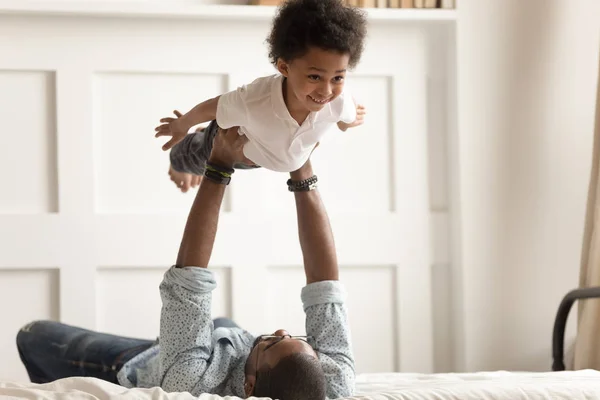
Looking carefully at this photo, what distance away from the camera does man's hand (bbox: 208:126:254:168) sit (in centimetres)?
183

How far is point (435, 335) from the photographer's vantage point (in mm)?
3037

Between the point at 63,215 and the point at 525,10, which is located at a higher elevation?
the point at 525,10

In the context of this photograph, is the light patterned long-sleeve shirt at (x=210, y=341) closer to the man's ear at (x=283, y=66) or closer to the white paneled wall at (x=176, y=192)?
the man's ear at (x=283, y=66)

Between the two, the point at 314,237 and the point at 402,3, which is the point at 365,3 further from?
the point at 314,237

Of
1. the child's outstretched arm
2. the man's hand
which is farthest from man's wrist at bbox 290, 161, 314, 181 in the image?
the child's outstretched arm

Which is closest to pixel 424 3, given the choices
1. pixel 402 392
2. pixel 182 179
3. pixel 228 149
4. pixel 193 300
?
pixel 182 179

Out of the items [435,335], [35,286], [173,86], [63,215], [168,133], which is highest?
[173,86]

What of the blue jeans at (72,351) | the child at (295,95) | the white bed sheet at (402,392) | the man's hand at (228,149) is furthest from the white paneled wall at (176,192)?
the white bed sheet at (402,392)

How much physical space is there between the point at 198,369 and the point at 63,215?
123cm

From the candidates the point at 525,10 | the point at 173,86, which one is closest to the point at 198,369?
the point at 173,86

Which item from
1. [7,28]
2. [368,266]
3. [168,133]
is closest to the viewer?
[168,133]

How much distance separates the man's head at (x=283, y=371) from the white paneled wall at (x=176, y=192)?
1.21m

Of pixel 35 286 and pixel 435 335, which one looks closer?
pixel 35 286

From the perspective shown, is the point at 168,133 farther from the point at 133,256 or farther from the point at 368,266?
the point at 368,266
